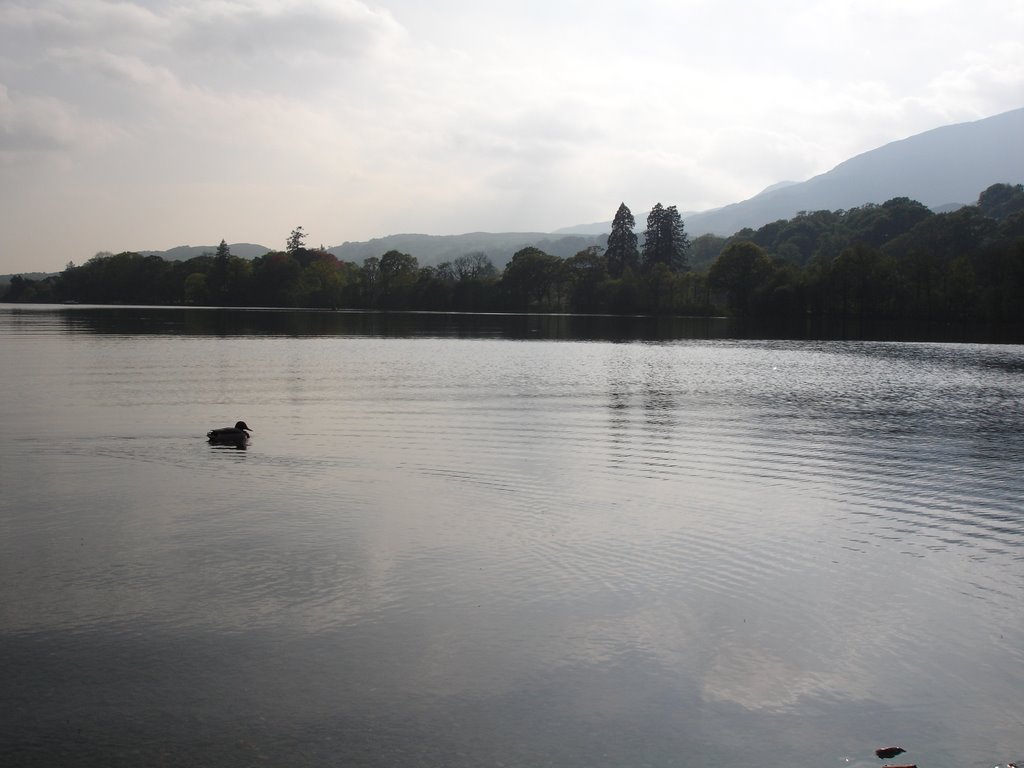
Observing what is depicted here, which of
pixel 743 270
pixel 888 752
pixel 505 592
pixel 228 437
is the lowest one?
pixel 888 752

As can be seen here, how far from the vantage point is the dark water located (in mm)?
9242

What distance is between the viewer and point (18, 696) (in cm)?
963

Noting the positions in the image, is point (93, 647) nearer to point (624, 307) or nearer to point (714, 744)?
point (714, 744)

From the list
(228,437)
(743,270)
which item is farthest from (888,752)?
(743,270)

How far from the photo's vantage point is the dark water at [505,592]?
9242 millimetres

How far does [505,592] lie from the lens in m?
13.4

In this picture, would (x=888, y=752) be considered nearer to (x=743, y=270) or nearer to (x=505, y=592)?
(x=505, y=592)

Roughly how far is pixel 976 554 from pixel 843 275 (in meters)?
150

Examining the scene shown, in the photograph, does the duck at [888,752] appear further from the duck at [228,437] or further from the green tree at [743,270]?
the green tree at [743,270]

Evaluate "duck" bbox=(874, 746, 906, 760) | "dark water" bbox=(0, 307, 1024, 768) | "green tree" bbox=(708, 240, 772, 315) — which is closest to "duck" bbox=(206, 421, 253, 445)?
"dark water" bbox=(0, 307, 1024, 768)

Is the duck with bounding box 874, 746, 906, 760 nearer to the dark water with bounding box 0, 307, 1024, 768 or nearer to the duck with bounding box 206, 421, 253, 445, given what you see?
the dark water with bounding box 0, 307, 1024, 768

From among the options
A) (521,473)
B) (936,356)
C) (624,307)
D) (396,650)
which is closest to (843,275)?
(624,307)

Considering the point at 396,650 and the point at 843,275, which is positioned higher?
the point at 843,275

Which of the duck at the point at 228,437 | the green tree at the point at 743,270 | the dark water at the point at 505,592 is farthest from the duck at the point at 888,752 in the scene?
the green tree at the point at 743,270
